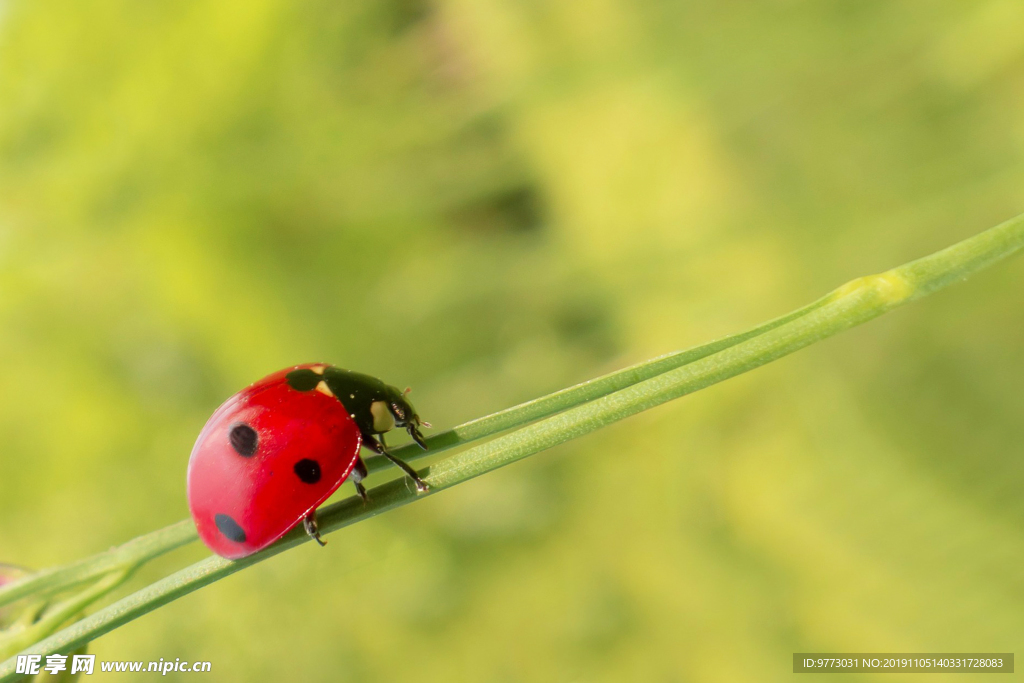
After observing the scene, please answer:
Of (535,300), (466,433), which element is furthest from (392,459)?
(535,300)

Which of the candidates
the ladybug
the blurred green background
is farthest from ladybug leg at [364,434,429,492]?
the blurred green background

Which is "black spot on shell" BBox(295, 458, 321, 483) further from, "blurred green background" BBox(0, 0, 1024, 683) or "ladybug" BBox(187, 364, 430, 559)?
"blurred green background" BBox(0, 0, 1024, 683)

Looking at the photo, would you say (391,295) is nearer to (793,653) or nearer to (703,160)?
(703,160)

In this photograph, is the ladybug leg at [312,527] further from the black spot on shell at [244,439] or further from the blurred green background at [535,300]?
the blurred green background at [535,300]

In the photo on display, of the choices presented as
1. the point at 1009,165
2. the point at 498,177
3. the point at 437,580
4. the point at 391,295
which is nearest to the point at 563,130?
the point at 498,177

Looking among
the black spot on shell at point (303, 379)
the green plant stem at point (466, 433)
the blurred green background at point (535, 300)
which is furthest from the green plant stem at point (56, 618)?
the blurred green background at point (535, 300)
